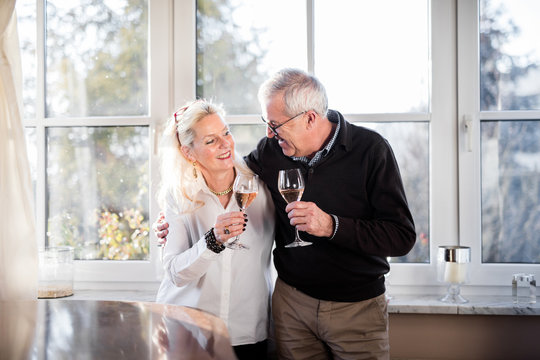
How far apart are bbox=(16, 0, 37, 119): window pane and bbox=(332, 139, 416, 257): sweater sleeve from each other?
1954mm

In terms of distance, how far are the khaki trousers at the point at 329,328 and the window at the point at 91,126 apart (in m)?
1.08

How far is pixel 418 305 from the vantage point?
2.49m

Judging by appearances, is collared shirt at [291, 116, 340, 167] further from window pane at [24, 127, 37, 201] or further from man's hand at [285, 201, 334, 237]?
window pane at [24, 127, 37, 201]

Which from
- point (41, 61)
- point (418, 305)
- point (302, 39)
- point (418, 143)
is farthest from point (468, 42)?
point (41, 61)

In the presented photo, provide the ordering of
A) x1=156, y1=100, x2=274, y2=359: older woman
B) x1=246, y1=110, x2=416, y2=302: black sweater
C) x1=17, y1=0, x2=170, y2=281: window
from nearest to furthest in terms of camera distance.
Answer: x1=246, y1=110, x2=416, y2=302: black sweater < x1=156, y1=100, x2=274, y2=359: older woman < x1=17, y1=0, x2=170, y2=281: window

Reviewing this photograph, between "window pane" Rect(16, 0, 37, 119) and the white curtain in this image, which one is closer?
the white curtain

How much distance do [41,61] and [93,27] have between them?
1.07ft

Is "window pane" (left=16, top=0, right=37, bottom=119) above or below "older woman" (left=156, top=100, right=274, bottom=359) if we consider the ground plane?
above

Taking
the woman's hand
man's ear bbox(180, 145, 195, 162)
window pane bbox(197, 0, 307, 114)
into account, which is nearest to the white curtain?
man's ear bbox(180, 145, 195, 162)

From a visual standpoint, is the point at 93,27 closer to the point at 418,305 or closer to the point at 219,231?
the point at 219,231

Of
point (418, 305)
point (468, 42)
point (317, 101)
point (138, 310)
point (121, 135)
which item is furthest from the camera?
point (121, 135)

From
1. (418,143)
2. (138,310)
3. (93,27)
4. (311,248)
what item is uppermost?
(93,27)

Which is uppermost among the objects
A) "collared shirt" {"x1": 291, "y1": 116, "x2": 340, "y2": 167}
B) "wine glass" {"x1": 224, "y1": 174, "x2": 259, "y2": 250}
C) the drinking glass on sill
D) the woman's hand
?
"collared shirt" {"x1": 291, "y1": 116, "x2": 340, "y2": 167}

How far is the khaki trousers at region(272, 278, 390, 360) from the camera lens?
2004 mm
